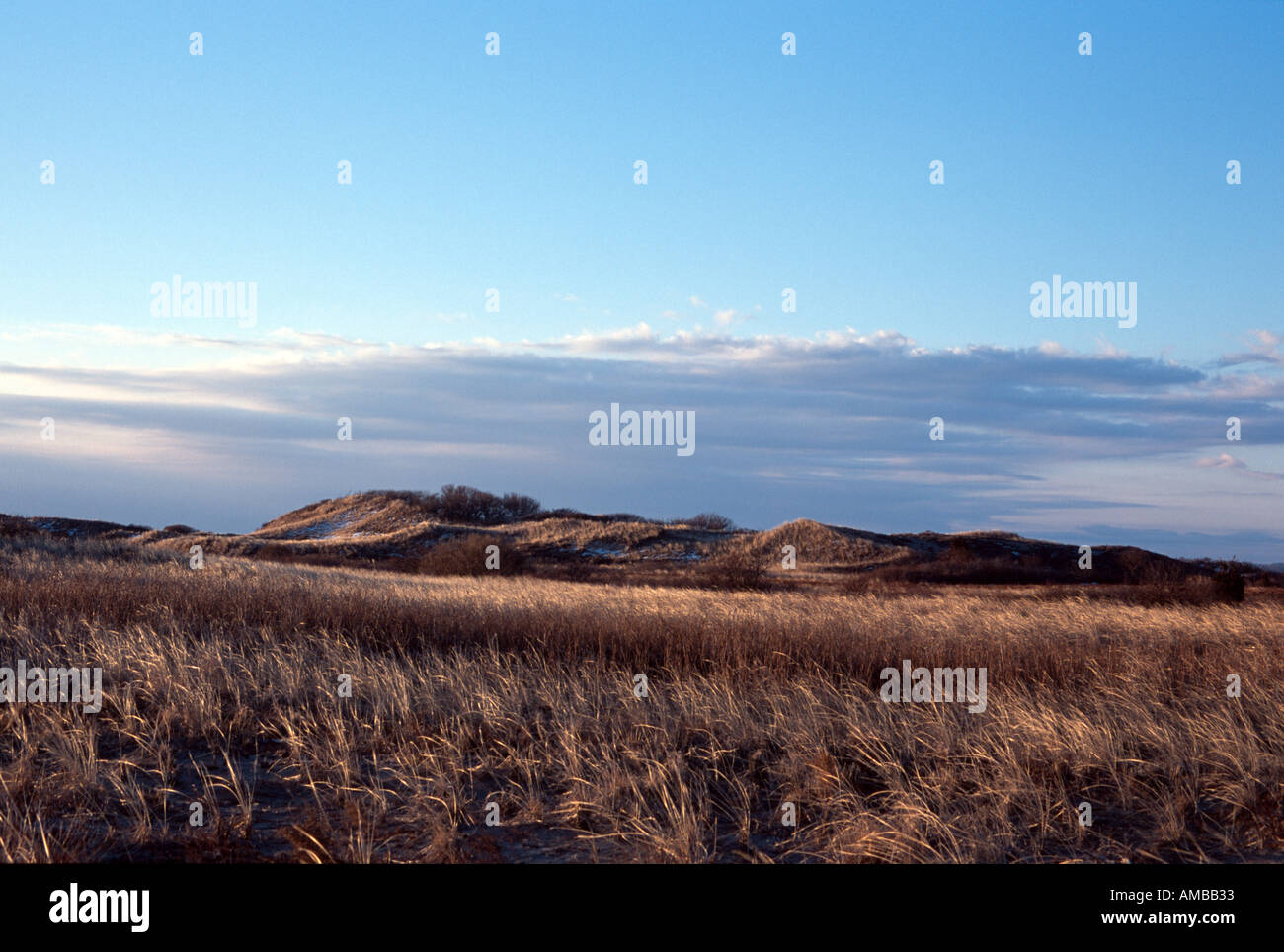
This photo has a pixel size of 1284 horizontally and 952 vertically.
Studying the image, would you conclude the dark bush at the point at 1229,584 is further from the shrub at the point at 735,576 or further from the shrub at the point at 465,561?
the shrub at the point at 465,561

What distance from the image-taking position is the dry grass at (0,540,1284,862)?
502cm

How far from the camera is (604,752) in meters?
6.11

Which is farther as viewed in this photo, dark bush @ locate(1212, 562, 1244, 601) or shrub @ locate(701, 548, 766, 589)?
shrub @ locate(701, 548, 766, 589)

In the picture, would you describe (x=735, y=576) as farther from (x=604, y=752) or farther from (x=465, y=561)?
(x=604, y=752)

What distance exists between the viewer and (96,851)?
462 centimetres

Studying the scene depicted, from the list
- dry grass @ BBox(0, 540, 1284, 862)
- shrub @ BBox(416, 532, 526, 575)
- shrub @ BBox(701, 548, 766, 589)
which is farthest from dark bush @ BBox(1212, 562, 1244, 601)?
shrub @ BBox(416, 532, 526, 575)

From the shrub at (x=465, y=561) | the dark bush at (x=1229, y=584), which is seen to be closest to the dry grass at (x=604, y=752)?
the dark bush at (x=1229, y=584)

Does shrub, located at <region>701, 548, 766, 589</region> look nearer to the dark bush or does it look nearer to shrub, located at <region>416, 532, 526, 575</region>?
shrub, located at <region>416, 532, 526, 575</region>

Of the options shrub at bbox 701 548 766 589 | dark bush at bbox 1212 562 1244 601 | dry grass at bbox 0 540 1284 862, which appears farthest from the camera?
shrub at bbox 701 548 766 589

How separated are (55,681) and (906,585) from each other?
28910 millimetres

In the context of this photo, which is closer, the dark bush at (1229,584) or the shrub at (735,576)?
the dark bush at (1229,584)

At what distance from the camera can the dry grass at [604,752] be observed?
5.02 meters

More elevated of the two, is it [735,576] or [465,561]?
[465,561]

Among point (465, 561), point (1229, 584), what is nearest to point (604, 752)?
point (1229, 584)
